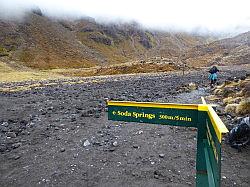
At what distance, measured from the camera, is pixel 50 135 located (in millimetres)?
11320

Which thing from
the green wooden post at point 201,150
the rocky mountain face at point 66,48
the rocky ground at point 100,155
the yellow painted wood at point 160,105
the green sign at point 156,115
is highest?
the rocky mountain face at point 66,48

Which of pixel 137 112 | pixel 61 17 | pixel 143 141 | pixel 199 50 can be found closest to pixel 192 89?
pixel 143 141

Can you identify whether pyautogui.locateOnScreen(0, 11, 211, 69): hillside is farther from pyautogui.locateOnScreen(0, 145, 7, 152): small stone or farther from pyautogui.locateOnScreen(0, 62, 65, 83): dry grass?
pyautogui.locateOnScreen(0, 145, 7, 152): small stone

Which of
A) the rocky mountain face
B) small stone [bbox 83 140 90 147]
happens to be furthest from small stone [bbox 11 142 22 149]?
the rocky mountain face

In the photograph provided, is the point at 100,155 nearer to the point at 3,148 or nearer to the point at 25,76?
the point at 3,148

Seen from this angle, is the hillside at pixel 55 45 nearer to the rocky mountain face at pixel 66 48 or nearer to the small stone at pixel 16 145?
the rocky mountain face at pixel 66 48

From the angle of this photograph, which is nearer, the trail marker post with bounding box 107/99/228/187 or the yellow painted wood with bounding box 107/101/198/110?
the trail marker post with bounding box 107/99/228/187

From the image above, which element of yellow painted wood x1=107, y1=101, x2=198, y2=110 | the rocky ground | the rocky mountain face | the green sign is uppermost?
the rocky mountain face

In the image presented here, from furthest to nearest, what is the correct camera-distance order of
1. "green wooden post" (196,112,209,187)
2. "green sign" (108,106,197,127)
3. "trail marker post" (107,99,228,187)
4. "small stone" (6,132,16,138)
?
"small stone" (6,132,16,138)
"green sign" (108,106,197,127)
"green wooden post" (196,112,209,187)
"trail marker post" (107,99,228,187)

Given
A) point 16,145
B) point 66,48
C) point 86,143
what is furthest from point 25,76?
point 66,48

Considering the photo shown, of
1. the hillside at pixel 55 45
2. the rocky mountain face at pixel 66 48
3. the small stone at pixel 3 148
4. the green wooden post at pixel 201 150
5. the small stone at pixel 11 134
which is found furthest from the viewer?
the rocky mountain face at pixel 66 48

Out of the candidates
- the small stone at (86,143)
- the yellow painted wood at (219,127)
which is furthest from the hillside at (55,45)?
the yellow painted wood at (219,127)

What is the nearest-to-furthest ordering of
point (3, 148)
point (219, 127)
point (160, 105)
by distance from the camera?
point (219, 127), point (160, 105), point (3, 148)

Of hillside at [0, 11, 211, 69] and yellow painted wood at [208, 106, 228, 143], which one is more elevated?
hillside at [0, 11, 211, 69]
